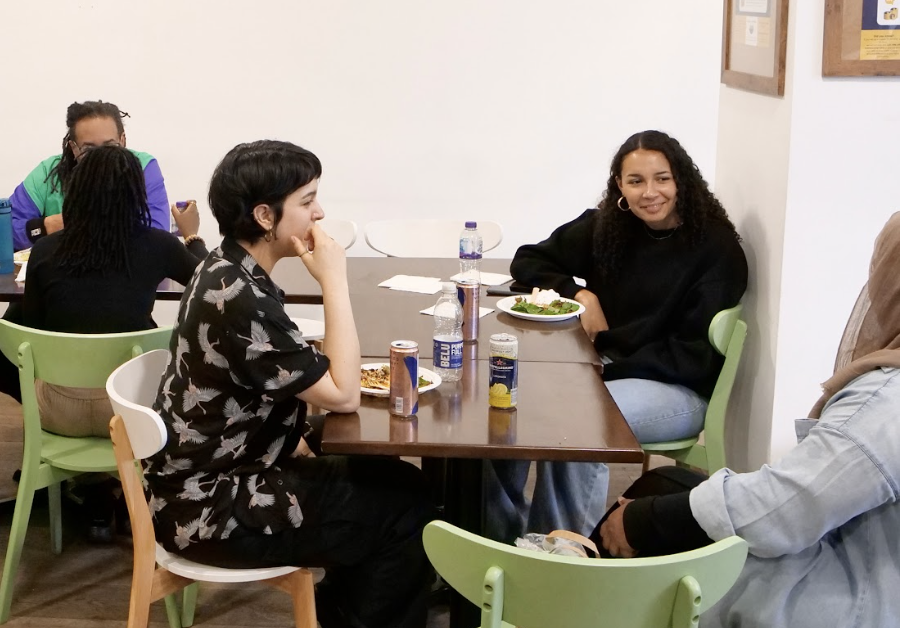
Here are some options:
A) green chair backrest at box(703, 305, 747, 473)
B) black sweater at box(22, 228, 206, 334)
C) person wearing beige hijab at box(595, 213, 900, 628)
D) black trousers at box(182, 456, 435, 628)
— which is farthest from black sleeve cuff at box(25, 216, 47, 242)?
person wearing beige hijab at box(595, 213, 900, 628)

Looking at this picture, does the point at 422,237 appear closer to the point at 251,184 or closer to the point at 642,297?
the point at 642,297

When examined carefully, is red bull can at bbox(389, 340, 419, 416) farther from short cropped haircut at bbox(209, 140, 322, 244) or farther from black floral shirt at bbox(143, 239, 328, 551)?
short cropped haircut at bbox(209, 140, 322, 244)

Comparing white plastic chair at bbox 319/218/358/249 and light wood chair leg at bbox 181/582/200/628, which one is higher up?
white plastic chair at bbox 319/218/358/249

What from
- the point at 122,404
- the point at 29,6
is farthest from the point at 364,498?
the point at 29,6

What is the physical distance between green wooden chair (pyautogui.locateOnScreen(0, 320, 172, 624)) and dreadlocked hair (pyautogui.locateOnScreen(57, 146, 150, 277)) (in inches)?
12.3

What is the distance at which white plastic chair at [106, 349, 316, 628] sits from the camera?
1.73 m

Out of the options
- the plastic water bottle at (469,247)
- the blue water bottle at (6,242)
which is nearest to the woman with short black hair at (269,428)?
the plastic water bottle at (469,247)

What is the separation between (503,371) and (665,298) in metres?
1.02

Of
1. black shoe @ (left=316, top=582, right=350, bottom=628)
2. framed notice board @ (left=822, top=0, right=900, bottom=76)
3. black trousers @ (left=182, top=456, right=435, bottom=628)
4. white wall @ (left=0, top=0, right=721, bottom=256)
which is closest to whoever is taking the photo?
black trousers @ (left=182, top=456, right=435, bottom=628)

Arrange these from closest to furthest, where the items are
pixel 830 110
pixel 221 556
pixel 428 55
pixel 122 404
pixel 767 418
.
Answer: pixel 122 404 → pixel 221 556 → pixel 830 110 → pixel 767 418 → pixel 428 55

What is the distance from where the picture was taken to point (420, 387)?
74.8 inches

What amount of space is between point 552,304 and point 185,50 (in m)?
2.54

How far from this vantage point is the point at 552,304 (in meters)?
2.60

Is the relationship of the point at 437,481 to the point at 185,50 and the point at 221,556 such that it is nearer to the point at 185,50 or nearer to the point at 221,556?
the point at 221,556
